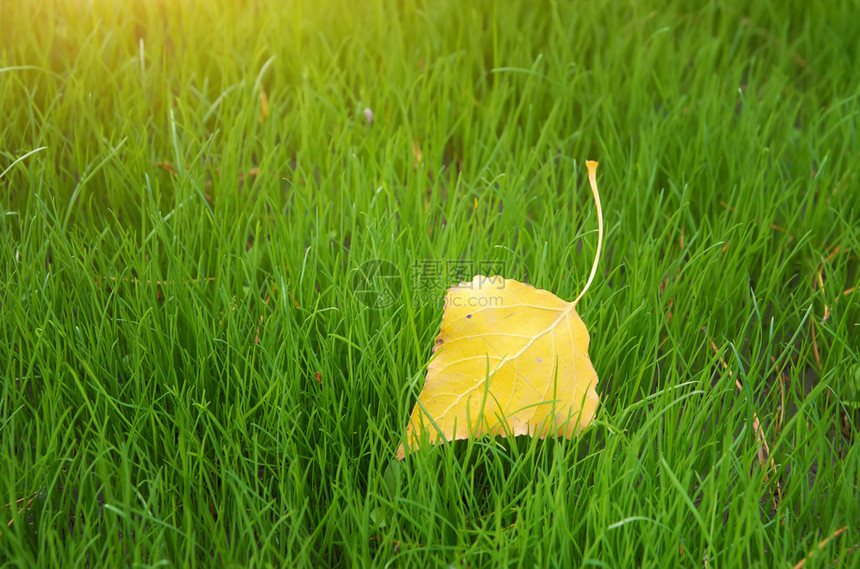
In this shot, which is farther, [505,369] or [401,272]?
[401,272]

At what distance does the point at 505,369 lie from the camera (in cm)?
124

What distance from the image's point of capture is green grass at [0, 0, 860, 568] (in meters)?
1.13

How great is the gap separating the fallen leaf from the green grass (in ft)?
0.15

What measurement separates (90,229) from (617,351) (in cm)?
126

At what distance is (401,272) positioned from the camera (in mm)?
1396

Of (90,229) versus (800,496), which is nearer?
(800,496)

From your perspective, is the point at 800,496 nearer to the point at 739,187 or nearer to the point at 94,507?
the point at 739,187

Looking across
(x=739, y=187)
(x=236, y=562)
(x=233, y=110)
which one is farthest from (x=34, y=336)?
(x=739, y=187)

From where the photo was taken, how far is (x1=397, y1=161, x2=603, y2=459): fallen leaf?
3.92ft

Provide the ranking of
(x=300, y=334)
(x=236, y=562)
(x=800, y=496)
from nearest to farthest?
1. (x=236, y=562)
2. (x=800, y=496)
3. (x=300, y=334)

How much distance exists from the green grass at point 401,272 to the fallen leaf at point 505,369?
0.05 metres

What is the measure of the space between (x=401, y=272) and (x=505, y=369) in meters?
0.30

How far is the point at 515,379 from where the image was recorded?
124 cm

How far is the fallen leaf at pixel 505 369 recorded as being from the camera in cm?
120
